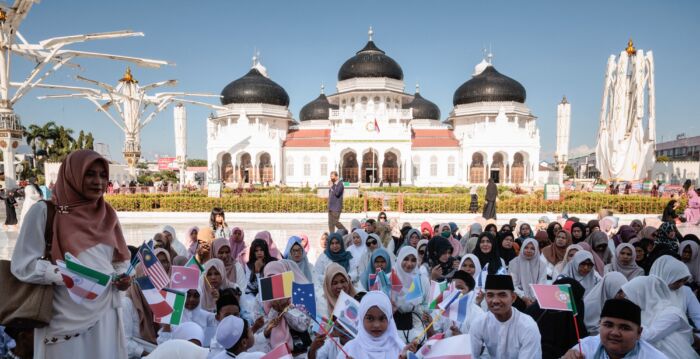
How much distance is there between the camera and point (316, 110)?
40344 millimetres

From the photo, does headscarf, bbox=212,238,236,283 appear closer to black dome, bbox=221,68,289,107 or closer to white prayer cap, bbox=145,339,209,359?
white prayer cap, bbox=145,339,209,359

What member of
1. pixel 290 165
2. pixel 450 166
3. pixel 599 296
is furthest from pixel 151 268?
pixel 450 166

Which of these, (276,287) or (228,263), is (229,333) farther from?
(228,263)

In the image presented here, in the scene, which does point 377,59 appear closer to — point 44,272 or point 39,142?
point 39,142

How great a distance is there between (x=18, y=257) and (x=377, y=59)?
3732cm

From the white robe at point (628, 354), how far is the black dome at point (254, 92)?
3784cm

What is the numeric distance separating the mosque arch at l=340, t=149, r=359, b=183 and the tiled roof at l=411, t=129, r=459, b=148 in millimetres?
5561

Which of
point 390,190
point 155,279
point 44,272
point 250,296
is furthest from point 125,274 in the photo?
point 390,190

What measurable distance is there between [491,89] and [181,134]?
29.0 meters

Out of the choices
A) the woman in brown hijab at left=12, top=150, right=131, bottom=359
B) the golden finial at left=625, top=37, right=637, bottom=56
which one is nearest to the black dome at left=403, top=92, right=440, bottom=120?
the golden finial at left=625, top=37, right=637, bottom=56

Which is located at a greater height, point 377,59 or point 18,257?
point 377,59

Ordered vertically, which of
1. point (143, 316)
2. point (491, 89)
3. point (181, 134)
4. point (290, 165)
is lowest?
point (143, 316)

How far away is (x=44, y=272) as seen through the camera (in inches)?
67.1

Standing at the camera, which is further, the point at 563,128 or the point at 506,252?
the point at 563,128
